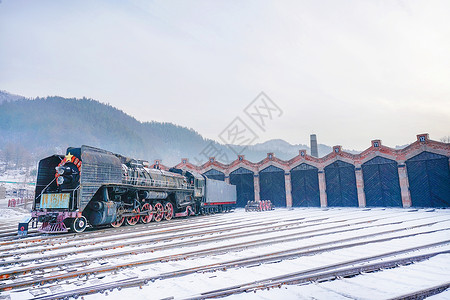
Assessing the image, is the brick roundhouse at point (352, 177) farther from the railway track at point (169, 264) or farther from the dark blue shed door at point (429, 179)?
the railway track at point (169, 264)

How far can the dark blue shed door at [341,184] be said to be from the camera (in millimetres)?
26725

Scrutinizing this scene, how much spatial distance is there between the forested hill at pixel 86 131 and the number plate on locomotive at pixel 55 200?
10147 centimetres

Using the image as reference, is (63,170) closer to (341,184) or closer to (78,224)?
(78,224)

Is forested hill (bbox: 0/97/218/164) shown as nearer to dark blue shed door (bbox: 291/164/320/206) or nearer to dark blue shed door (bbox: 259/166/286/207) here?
dark blue shed door (bbox: 259/166/286/207)

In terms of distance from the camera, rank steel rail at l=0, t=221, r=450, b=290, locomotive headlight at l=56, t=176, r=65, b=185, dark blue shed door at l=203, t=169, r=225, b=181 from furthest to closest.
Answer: dark blue shed door at l=203, t=169, r=225, b=181 → locomotive headlight at l=56, t=176, r=65, b=185 → steel rail at l=0, t=221, r=450, b=290

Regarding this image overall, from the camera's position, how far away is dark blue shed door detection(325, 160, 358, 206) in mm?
26725

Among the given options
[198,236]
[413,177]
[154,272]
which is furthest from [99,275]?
[413,177]

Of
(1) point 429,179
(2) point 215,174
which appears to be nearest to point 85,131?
(2) point 215,174

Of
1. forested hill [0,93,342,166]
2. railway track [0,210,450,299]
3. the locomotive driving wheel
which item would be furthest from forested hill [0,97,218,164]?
railway track [0,210,450,299]

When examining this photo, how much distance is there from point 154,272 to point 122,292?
0.99 metres

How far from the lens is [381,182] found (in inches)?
995

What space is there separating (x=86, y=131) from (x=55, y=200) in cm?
14106

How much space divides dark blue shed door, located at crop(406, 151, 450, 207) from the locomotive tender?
21.3m

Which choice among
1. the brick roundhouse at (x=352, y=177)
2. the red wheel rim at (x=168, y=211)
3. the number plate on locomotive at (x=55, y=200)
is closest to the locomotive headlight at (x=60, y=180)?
the number plate on locomotive at (x=55, y=200)
